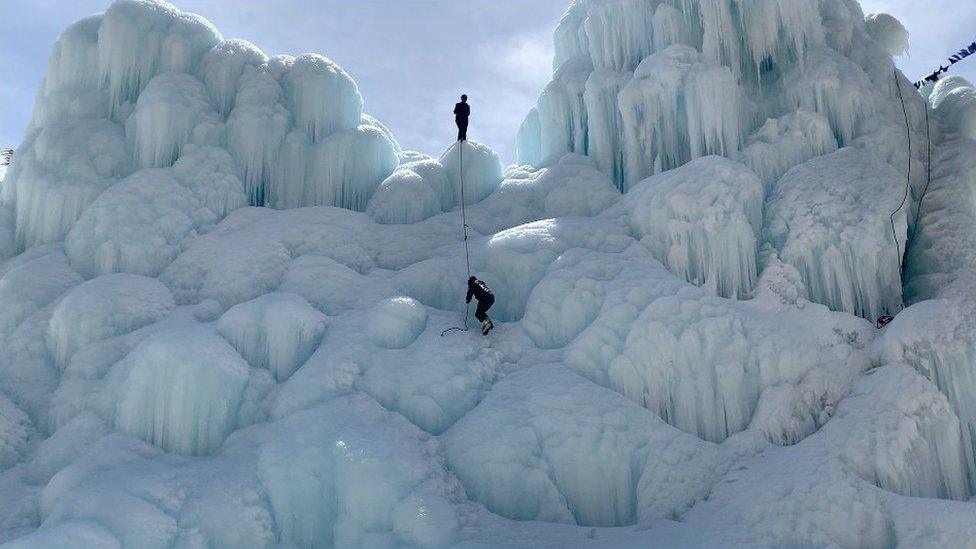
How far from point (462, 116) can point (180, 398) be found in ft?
32.5

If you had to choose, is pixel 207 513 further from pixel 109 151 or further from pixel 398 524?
pixel 109 151

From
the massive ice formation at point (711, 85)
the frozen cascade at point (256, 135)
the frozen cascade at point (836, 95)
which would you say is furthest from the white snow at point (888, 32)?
the frozen cascade at point (256, 135)

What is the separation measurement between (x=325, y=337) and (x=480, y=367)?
3005 millimetres

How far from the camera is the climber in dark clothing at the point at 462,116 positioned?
17547 mm

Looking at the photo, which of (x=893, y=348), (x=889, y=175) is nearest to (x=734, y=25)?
(x=889, y=175)

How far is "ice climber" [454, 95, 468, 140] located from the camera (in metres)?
17.5

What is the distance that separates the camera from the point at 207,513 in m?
9.69

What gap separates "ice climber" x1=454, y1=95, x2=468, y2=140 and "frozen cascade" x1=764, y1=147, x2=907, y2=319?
790cm

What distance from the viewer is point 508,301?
13852mm

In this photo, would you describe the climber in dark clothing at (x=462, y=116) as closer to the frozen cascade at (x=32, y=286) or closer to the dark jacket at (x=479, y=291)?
the dark jacket at (x=479, y=291)

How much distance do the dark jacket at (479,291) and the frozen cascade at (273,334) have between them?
9.69 ft

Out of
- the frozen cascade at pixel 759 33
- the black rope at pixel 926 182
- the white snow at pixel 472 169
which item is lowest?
the black rope at pixel 926 182

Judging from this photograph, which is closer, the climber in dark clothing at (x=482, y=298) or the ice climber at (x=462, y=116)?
the climber in dark clothing at (x=482, y=298)

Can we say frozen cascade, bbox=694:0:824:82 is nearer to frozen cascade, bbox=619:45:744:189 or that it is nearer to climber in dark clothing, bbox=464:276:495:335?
frozen cascade, bbox=619:45:744:189
